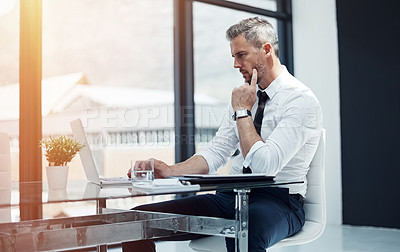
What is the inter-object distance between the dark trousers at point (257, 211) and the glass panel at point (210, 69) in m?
2.33

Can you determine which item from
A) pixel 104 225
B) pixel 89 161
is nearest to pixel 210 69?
pixel 89 161

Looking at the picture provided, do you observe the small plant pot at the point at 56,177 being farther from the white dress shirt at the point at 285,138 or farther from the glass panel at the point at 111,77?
the glass panel at the point at 111,77

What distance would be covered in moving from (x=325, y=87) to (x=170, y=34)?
5.65 ft

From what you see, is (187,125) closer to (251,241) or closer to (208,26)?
(208,26)

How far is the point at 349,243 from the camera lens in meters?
3.98

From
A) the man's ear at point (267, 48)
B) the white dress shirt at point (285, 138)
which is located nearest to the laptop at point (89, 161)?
the white dress shirt at point (285, 138)

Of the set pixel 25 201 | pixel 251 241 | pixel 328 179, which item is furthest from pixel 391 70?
pixel 25 201

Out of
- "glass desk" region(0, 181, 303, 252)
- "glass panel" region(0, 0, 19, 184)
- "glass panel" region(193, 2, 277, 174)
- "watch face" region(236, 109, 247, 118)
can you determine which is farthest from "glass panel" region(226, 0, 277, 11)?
"glass desk" region(0, 181, 303, 252)

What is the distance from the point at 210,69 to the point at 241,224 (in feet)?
9.88

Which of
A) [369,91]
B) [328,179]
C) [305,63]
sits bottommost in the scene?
[328,179]

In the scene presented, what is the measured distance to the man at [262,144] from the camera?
6.32ft

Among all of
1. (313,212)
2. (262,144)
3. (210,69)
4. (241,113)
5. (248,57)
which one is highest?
(210,69)

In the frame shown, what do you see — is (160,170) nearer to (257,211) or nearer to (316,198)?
(257,211)

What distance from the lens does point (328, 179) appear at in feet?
16.7
